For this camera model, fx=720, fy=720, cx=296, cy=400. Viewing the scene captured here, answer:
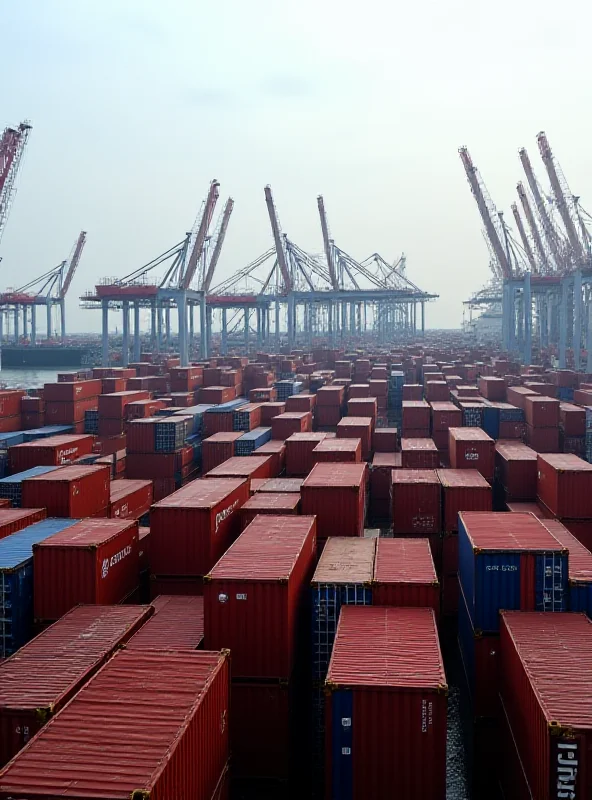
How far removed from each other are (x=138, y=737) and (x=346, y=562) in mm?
7005

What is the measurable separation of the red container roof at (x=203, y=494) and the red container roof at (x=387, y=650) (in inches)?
208

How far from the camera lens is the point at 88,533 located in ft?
50.8

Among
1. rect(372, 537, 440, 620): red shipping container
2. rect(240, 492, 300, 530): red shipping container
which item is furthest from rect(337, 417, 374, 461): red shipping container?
rect(372, 537, 440, 620): red shipping container

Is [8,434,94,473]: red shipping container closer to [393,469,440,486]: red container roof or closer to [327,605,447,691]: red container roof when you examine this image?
[393,469,440,486]: red container roof

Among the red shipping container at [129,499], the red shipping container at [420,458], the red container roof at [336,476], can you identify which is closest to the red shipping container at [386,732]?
the red container roof at [336,476]

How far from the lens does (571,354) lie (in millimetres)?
81125

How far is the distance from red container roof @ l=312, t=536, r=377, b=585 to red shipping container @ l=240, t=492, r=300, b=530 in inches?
81.3

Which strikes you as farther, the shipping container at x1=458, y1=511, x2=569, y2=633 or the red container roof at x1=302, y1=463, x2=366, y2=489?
the red container roof at x1=302, y1=463, x2=366, y2=489

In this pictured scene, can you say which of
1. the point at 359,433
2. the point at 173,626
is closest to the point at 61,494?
the point at 173,626

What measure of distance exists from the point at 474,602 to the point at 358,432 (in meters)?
18.3

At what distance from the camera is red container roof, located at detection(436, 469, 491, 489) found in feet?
67.7

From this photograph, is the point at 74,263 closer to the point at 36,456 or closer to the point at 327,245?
the point at 327,245

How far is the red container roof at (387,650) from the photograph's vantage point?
1016 centimetres

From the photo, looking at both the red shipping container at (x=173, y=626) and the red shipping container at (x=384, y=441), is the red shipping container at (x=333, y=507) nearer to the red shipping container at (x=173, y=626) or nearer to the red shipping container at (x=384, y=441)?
the red shipping container at (x=173, y=626)
